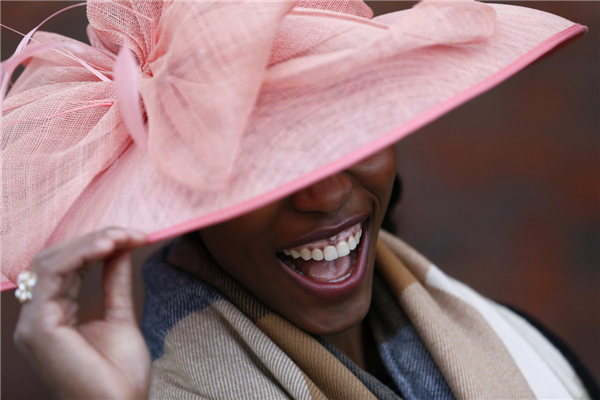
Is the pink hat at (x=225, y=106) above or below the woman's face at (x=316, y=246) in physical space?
above

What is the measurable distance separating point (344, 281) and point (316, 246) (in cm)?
8

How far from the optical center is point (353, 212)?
2.65 feet

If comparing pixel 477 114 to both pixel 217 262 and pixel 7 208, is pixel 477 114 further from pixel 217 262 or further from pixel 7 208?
pixel 7 208

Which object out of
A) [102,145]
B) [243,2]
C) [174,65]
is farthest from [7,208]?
[243,2]

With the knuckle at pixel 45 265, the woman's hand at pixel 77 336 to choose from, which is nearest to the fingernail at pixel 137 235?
the woman's hand at pixel 77 336

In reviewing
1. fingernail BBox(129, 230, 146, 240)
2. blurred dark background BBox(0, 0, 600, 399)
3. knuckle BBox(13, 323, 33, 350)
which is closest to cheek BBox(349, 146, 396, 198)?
fingernail BBox(129, 230, 146, 240)

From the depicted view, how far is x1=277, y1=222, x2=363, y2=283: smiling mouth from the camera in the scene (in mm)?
828

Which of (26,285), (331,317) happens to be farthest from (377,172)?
(26,285)

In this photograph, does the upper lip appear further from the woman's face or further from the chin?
the chin

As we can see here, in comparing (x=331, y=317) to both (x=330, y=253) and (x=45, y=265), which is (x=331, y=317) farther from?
(x=45, y=265)

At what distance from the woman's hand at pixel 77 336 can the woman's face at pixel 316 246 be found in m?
0.23

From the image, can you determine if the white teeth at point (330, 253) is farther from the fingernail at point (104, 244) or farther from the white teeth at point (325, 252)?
the fingernail at point (104, 244)

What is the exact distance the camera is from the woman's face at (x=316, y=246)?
0.76m

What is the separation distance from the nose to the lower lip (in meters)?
0.11
